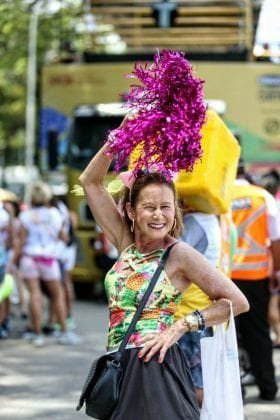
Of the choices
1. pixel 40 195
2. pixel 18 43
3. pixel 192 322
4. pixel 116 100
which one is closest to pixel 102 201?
pixel 192 322

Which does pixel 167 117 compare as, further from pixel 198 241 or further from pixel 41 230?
pixel 41 230

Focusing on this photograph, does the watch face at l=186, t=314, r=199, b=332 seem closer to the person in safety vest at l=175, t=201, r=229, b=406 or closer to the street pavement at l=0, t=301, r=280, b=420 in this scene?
the person in safety vest at l=175, t=201, r=229, b=406

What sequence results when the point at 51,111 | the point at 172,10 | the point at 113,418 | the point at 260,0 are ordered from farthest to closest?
the point at 260,0 → the point at 172,10 → the point at 51,111 → the point at 113,418

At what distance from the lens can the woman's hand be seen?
4547 millimetres

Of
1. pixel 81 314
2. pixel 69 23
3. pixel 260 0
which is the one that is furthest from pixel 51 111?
pixel 69 23

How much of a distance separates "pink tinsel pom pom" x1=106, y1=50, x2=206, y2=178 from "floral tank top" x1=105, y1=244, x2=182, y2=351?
1.30 feet

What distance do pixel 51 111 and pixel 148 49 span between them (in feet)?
6.13

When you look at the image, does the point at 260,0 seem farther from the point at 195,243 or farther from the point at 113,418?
the point at 113,418

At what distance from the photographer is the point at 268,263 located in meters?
9.09

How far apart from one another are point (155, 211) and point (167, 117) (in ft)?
1.26

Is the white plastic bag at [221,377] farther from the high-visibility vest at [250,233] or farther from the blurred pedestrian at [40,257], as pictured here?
the blurred pedestrian at [40,257]

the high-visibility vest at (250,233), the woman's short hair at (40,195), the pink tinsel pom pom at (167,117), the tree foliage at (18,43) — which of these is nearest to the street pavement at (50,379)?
the high-visibility vest at (250,233)

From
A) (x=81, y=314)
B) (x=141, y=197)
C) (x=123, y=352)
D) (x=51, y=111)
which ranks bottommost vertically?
(x=81, y=314)

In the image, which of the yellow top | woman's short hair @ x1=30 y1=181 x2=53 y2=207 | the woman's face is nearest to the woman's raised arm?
the woman's face
